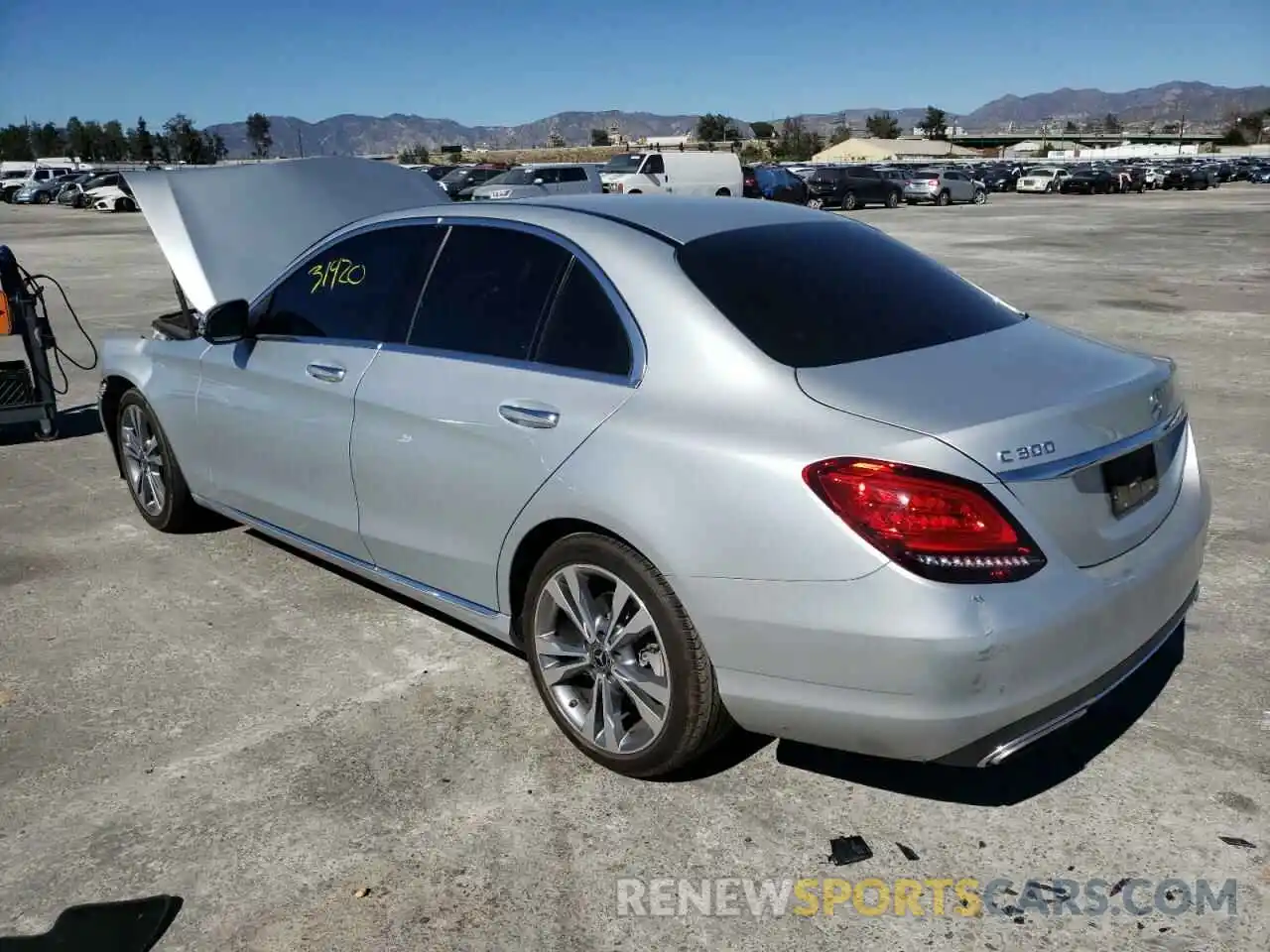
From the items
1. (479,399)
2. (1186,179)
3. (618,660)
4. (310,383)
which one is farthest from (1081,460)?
(1186,179)

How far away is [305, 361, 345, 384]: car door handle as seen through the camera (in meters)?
3.99

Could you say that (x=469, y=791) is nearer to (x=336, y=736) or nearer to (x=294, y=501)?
(x=336, y=736)

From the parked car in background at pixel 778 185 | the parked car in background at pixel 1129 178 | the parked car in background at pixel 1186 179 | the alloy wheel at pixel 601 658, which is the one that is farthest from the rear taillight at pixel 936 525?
the parked car in background at pixel 1186 179

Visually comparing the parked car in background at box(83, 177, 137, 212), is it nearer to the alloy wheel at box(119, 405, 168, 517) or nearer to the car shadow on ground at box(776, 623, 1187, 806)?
the alloy wheel at box(119, 405, 168, 517)

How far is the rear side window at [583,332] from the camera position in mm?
3156

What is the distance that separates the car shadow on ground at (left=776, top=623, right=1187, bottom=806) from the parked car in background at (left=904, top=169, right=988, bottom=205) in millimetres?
43045

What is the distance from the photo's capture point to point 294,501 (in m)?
4.31

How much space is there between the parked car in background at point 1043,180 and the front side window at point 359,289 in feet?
183

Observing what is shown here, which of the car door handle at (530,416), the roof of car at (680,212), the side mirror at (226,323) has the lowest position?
the car door handle at (530,416)

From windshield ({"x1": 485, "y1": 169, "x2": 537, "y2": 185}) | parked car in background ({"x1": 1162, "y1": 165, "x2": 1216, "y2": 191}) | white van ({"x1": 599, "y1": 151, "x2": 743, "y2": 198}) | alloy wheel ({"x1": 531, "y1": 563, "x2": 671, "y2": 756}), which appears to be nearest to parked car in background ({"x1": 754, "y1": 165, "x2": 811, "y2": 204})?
white van ({"x1": 599, "y1": 151, "x2": 743, "y2": 198})

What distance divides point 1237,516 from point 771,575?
3809 mm

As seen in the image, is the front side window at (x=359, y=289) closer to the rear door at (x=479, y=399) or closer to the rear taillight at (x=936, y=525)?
the rear door at (x=479, y=399)

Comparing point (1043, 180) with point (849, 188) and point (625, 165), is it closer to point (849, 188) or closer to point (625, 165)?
point (849, 188)

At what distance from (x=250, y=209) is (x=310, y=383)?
2598 mm
